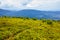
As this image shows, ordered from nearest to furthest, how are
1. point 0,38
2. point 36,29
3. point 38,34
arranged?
point 0,38, point 38,34, point 36,29

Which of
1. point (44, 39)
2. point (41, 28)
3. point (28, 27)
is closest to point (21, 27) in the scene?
point (28, 27)

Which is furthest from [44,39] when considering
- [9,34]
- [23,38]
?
[9,34]

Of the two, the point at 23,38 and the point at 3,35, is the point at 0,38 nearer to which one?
the point at 3,35

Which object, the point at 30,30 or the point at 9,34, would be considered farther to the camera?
the point at 30,30

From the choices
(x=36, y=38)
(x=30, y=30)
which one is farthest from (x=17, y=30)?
(x=36, y=38)

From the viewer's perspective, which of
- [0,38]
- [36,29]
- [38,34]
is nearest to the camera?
[0,38]

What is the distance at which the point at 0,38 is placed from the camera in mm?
31250

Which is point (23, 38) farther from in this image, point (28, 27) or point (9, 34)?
point (28, 27)

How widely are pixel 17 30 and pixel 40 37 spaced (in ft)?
14.3

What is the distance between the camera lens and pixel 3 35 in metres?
32.2

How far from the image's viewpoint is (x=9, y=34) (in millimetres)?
32812

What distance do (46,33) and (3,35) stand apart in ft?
25.1

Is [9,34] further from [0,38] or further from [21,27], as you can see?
[21,27]

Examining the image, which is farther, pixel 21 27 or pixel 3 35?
pixel 21 27
